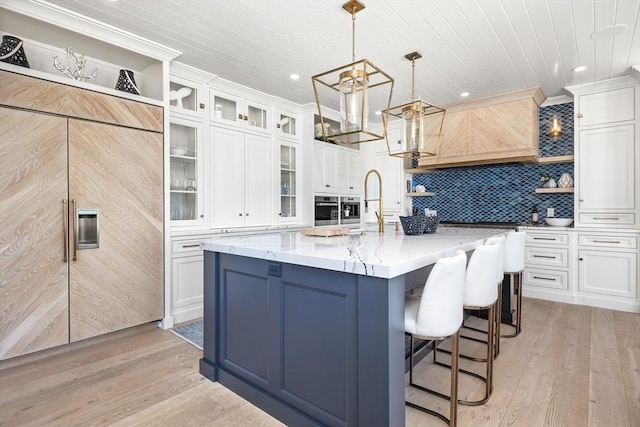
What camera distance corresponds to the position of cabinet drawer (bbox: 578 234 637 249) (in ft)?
12.3

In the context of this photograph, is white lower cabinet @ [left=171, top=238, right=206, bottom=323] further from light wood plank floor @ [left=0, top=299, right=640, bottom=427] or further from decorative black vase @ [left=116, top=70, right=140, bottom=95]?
decorative black vase @ [left=116, top=70, right=140, bottom=95]

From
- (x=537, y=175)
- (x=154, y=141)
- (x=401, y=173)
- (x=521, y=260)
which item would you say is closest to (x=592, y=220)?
(x=537, y=175)

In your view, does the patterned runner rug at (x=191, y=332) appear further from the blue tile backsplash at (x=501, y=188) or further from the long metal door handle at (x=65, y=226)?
the blue tile backsplash at (x=501, y=188)

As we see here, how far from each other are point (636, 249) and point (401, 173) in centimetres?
307

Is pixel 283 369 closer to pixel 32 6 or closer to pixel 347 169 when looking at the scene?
pixel 32 6

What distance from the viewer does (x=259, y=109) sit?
4.46 meters

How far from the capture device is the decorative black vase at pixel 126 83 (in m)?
3.07

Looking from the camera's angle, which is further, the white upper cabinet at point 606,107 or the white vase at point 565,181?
the white vase at point 565,181

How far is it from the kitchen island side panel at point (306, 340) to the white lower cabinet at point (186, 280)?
1.22m

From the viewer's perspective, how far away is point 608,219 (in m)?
3.95

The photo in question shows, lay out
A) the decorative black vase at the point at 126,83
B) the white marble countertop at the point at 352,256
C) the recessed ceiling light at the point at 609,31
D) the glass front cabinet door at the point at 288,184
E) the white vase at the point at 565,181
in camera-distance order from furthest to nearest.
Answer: the glass front cabinet door at the point at 288,184, the white vase at the point at 565,181, the decorative black vase at the point at 126,83, the recessed ceiling light at the point at 609,31, the white marble countertop at the point at 352,256

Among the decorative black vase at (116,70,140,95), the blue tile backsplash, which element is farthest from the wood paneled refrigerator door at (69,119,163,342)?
the blue tile backsplash

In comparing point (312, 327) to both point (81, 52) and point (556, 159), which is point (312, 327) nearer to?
point (81, 52)

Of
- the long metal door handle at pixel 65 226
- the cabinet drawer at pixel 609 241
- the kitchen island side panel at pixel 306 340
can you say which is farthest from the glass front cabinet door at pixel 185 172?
the cabinet drawer at pixel 609 241
